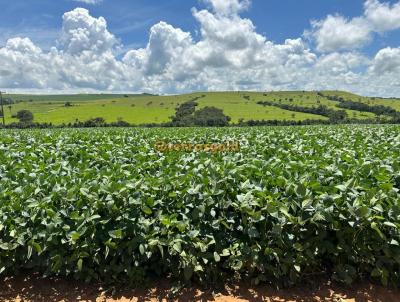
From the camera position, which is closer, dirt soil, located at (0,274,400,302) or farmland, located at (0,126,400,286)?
farmland, located at (0,126,400,286)

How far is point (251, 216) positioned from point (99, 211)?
7.11 ft

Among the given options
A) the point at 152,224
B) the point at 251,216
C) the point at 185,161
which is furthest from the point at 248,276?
the point at 185,161

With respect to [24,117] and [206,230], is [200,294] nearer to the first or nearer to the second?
[206,230]

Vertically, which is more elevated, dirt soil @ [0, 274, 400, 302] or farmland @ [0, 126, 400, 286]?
farmland @ [0, 126, 400, 286]

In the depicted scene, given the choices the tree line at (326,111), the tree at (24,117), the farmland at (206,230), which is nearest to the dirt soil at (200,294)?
the farmland at (206,230)

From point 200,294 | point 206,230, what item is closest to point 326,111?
point 206,230

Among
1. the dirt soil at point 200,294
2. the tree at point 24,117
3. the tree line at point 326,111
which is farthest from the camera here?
the tree at point 24,117

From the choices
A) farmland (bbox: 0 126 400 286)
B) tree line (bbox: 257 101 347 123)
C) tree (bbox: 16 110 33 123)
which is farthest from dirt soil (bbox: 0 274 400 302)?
tree (bbox: 16 110 33 123)

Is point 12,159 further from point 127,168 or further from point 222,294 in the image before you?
point 222,294

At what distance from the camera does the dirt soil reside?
187 inches

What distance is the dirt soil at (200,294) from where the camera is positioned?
15.6ft

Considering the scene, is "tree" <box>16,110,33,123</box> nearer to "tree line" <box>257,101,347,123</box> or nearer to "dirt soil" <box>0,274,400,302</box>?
"tree line" <box>257,101,347,123</box>

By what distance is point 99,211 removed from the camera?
480 centimetres

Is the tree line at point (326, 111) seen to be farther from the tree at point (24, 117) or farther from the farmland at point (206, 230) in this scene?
the farmland at point (206, 230)
